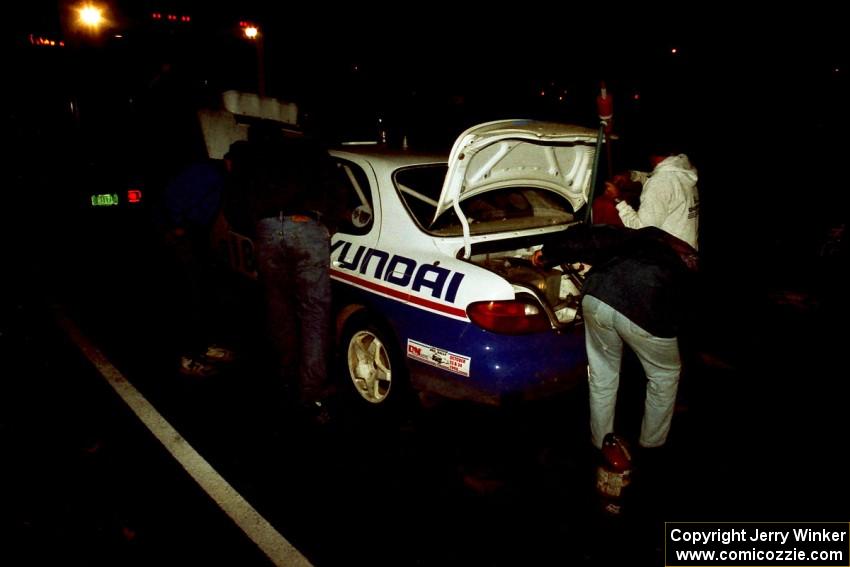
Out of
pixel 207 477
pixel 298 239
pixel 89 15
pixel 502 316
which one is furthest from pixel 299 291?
pixel 89 15

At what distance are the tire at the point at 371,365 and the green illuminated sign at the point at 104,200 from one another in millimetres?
4579

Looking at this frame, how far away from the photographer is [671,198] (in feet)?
12.9

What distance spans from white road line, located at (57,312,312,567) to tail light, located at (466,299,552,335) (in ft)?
4.90

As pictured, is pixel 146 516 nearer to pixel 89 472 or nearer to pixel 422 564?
pixel 89 472

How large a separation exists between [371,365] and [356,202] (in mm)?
1188

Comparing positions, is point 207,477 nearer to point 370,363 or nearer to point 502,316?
point 370,363

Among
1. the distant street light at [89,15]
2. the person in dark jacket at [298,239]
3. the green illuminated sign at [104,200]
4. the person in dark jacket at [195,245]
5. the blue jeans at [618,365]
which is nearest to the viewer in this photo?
the blue jeans at [618,365]

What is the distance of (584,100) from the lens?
2795 cm

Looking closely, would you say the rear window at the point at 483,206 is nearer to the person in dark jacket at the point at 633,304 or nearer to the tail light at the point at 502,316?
the tail light at the point at 502,316


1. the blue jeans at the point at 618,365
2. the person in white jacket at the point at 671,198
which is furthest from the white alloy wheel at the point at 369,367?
the person in white jacket at the point at 671,198

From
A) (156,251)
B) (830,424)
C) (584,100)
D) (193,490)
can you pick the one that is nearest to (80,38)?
(156,251)

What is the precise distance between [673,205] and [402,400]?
95.2 inches

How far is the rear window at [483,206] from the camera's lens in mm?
3674

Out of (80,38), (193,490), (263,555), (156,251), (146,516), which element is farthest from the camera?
(80,38)
